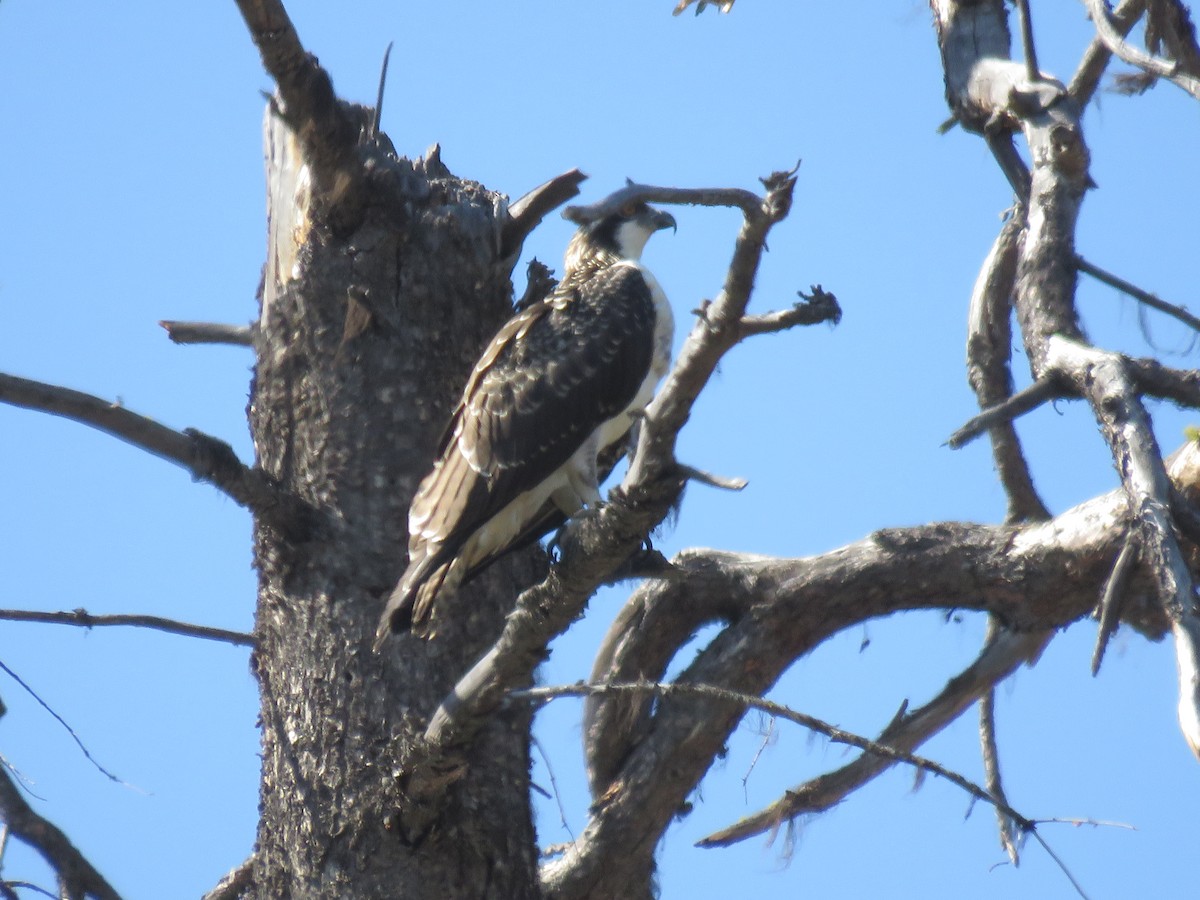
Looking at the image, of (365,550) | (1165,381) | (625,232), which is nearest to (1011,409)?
(1165,381)

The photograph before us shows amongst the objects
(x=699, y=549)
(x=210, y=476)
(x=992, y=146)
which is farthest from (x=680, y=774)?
(x=992, y=146)

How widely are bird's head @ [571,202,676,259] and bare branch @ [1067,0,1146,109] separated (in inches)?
65.3

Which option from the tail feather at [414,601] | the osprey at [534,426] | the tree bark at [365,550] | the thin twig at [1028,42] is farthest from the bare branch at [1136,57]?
the tail feather at [414,601]

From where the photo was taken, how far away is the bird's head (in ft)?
19.3

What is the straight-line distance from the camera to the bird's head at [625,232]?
5879 millimetres

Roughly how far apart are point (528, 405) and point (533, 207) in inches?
29.5

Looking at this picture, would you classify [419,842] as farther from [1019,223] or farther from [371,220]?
[1019,223]

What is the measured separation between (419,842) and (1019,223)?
11.0 feet

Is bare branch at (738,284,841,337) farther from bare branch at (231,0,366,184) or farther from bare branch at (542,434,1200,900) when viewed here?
bare branch at (231,0,366,184)

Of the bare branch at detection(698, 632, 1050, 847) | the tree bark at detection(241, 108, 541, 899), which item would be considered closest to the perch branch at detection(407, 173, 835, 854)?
the tree bark at detection(241, 108, 541, 899)

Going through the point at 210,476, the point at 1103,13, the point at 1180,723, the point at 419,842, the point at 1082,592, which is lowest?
the point at 1180,723

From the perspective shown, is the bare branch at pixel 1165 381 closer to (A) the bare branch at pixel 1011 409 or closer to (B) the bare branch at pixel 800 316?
(A) the bare branch at pixel 1011 409

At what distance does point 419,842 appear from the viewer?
394 cm

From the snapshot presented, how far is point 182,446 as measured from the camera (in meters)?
4.06
